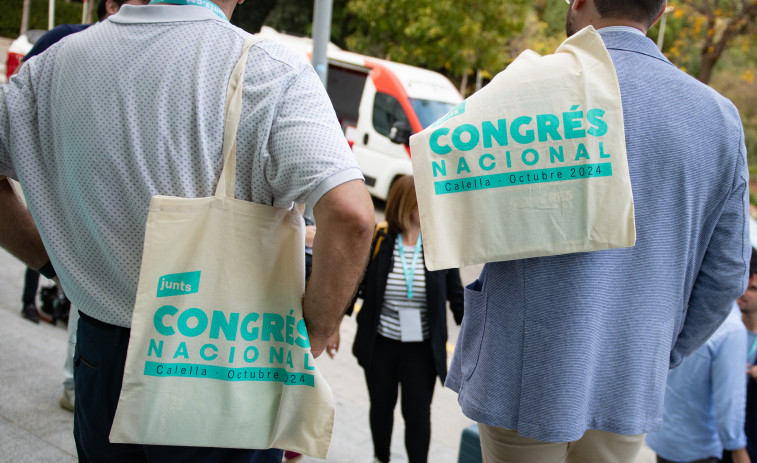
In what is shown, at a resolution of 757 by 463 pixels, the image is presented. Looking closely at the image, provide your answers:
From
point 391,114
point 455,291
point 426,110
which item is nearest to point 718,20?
point 426,110

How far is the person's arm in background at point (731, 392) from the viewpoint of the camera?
316 centimetres

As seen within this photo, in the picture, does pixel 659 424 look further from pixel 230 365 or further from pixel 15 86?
pixel 15 86

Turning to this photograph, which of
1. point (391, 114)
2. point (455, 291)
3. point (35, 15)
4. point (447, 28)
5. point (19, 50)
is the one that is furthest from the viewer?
point (35, 15)

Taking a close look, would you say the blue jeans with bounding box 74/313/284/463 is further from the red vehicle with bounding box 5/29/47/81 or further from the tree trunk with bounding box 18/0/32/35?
the tree trunk with bounding box 18/0/32/35

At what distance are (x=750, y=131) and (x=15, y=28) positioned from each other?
25105 millimetres

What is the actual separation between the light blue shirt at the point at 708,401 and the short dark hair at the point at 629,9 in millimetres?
1748

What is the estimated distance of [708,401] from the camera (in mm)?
3326

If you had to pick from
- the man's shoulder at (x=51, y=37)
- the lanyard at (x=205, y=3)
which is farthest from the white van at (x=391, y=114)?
the lanyard at (x=205, y=3)

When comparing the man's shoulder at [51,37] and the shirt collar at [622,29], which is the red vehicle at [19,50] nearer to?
the man's shoulder at [51,37]

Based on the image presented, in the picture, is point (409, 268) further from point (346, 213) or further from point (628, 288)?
point (346, 213)

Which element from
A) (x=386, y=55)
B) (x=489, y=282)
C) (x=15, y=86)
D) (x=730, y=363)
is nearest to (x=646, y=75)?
(x=489, y=282)

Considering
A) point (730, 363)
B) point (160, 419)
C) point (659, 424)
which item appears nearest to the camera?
point (160, 419)

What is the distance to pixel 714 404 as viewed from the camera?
328cm

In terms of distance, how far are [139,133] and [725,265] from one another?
153cm
